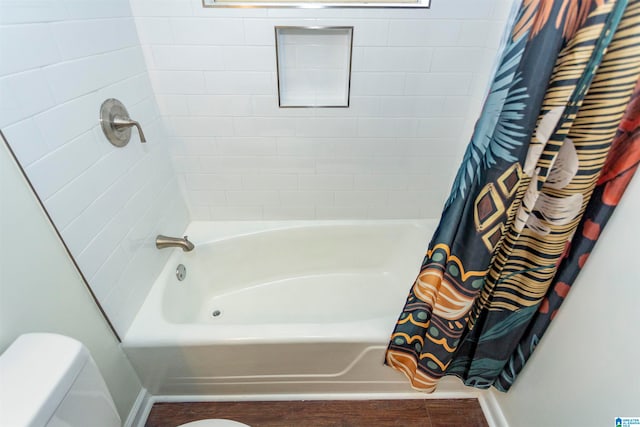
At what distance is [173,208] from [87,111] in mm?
679

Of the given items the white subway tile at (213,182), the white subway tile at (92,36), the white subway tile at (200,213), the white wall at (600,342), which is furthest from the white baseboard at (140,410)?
the white wall at (600,342)

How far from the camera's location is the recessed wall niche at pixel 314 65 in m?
1.31

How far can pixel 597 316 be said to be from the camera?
0.80 meters

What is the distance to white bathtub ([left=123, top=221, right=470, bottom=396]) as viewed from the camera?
113 centimetres

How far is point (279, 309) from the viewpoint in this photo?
65.1 inches

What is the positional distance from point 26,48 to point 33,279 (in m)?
0.57

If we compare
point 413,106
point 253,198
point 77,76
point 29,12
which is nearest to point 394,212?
point 413,106

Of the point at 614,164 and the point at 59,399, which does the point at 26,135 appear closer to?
the point at 59,399

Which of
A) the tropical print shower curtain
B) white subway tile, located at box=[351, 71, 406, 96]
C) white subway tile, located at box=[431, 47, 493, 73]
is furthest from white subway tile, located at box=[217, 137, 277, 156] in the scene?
the tropical print shower curtain

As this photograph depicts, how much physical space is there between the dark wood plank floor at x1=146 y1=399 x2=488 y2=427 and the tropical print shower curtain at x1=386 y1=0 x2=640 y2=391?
0.30 m

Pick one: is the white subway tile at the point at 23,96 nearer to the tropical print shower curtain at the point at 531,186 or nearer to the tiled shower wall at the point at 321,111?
the tiled shower wall at the point at 321,111

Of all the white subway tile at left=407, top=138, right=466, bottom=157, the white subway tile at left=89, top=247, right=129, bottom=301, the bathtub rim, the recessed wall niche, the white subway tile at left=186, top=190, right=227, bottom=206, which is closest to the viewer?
the white subway tile at left=89, top=247, right=129, bottom=301

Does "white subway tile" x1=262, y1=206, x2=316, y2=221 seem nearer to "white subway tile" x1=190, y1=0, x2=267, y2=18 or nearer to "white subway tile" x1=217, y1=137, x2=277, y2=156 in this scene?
"white subway tile" x1=217, y1=137, x2=277, y2=156

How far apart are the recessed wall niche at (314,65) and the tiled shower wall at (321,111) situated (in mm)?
46
